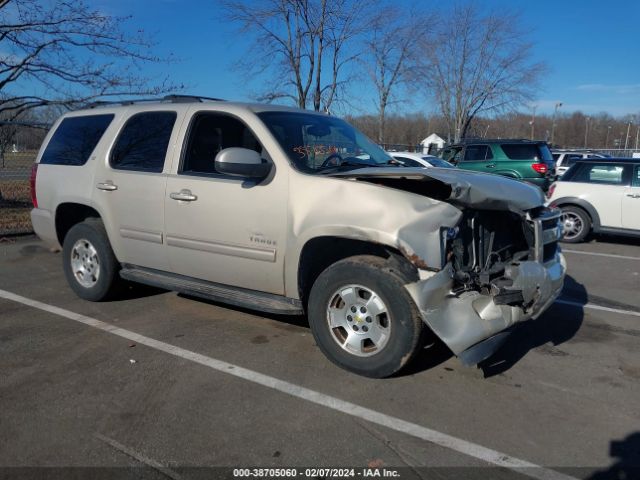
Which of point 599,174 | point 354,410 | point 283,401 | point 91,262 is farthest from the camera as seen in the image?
point 599,174

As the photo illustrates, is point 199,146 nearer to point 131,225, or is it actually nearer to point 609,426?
point 131,225

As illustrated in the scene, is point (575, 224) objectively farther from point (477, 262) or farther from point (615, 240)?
point (477, 262)

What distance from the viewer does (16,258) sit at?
25.6ft

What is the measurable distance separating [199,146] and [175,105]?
0.51 m

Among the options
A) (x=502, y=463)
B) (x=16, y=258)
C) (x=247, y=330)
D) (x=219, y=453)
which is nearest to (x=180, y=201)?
(x=247, y=330)

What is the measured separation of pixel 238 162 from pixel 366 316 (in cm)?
147

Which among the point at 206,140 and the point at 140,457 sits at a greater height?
the point at 206,140

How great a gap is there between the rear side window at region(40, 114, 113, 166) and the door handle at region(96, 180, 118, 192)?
0.44 metres

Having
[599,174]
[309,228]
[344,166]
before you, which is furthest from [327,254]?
[599,174]

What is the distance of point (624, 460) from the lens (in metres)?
2.90

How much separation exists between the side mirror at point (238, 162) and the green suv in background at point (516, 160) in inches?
488

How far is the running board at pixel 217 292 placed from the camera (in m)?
4.20

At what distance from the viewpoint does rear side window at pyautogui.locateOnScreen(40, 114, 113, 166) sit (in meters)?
5.45

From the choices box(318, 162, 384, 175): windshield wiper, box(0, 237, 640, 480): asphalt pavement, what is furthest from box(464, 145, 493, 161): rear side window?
box(318, 162, 384, 175): windshield wiper
